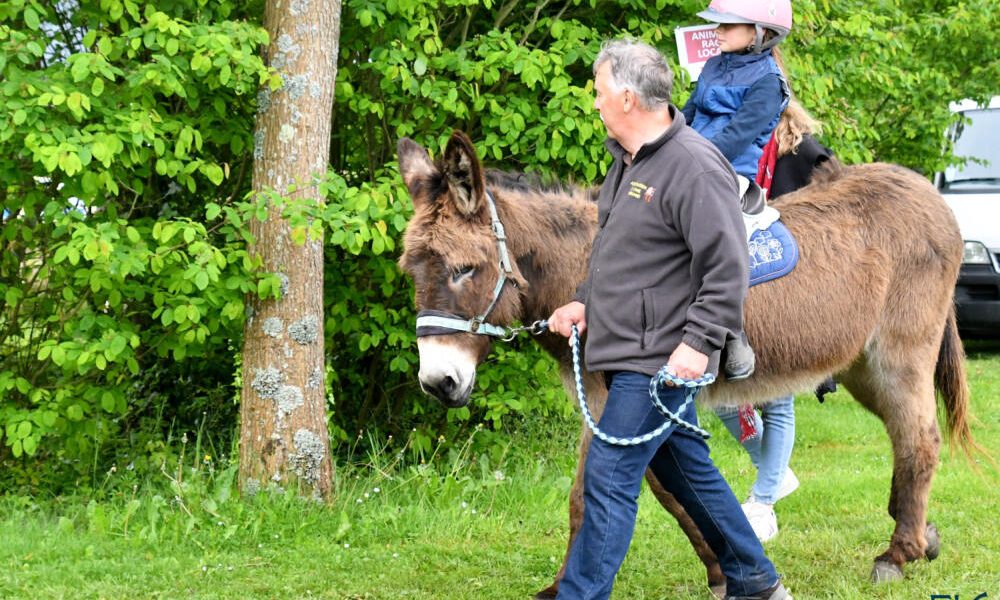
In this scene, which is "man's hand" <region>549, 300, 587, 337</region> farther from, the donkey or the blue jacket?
the blue jacket

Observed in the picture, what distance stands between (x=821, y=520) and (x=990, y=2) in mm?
5448

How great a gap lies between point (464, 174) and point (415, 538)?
6.83 ft

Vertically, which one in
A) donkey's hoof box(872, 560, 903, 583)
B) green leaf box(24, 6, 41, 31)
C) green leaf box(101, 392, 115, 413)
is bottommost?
donkey's hoof box(872, 560, 903, 583)

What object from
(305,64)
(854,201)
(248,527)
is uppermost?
(305,64)

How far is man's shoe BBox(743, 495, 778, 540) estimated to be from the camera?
533 centimetres

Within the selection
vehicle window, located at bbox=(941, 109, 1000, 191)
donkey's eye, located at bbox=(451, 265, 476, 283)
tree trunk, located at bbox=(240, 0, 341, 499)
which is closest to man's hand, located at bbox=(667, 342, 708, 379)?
donkey's eye, located at bbox=(451, 265, 476, 283)

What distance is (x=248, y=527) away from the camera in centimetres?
512

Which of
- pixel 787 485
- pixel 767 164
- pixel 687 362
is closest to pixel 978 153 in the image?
A: pixel 787 485

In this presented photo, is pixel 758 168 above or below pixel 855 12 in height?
below

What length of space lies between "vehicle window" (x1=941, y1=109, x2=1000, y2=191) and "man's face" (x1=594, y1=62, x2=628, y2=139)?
9.39m

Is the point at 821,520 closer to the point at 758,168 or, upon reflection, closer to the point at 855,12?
the point at 758,168

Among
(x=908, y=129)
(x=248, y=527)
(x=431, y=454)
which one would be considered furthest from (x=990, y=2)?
(x=248, y=527)

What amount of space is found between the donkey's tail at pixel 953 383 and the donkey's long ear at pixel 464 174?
8.22 feet

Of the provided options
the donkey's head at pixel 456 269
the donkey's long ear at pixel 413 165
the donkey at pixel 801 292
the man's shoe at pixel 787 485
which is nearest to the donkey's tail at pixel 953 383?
the donkey at pixel 801 292
